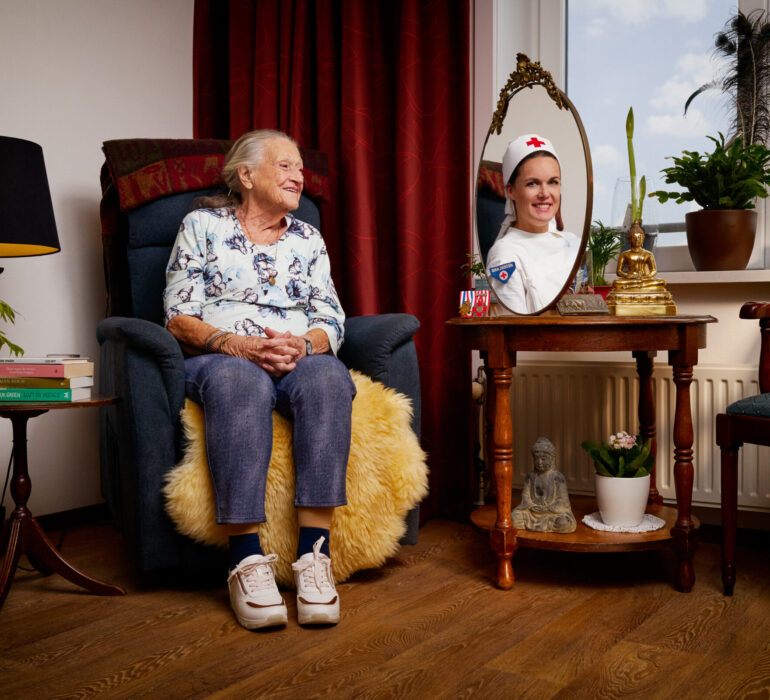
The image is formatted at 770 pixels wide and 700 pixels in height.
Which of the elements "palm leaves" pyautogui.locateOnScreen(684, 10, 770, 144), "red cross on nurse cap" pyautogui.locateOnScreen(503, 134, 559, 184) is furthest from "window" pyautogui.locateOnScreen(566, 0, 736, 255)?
"red cross on nurse cap" pyautogui.locateOnScreen(503, 134, 559, 184)

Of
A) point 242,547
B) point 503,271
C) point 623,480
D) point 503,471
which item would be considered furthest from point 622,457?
point 242,547

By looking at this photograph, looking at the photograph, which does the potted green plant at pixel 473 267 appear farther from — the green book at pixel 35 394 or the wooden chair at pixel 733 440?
the green book at pixel 35 394

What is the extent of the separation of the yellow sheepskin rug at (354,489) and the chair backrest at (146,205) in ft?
2.12

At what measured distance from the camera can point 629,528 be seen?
6.01 feet

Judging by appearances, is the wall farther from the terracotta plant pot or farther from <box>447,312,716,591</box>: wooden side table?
the terracotta plant pot

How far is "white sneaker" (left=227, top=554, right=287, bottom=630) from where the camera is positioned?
1498 mm

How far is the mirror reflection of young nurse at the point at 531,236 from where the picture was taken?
192 centimetres

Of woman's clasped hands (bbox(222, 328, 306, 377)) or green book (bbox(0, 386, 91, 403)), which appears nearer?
green book (bbox(0, 386, 91, 403))

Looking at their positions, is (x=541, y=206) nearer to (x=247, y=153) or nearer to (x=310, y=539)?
(x=247, y=153)

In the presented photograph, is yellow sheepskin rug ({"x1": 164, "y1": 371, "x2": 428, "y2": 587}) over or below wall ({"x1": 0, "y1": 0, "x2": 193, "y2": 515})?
below

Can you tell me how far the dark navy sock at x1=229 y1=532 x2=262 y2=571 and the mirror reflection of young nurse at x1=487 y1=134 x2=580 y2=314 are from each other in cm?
86

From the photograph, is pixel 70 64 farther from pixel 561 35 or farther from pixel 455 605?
pixel 455 605

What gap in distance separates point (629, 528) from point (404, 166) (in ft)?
4.11

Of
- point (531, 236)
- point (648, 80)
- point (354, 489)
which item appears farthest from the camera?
point (648, 80)
